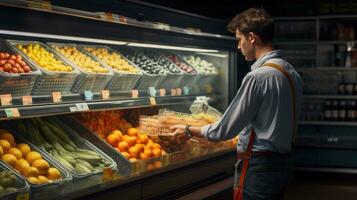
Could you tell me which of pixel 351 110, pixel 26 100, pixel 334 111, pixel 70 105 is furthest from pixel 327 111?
pixel 26 100

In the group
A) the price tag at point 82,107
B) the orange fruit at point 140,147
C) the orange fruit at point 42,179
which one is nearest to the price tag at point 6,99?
the orange fruit at point 42,179

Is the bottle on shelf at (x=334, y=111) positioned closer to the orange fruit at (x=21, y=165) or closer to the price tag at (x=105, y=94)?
the price tag at (x=105, y=94)

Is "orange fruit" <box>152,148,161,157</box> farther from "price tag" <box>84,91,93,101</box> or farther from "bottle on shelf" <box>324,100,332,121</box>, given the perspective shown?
"bottle on shelf" <box>324,100,332,121</box>

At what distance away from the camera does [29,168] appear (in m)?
3.23

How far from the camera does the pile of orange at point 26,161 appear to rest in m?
3.21

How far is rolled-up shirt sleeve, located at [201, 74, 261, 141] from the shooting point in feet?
10.0

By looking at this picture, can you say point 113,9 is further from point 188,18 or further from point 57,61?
point 188,18

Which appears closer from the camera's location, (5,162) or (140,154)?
(5,162)

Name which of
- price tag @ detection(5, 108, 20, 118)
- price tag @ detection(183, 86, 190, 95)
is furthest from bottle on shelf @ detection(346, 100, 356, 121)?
price tag @ detection(5, 108, 20, 118)

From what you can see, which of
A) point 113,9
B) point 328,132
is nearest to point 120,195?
point 113,9

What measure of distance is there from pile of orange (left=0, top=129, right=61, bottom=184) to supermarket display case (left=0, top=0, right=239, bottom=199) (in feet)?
0.04

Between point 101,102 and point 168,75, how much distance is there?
1.01 meters

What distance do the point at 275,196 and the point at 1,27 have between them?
1.77 meters

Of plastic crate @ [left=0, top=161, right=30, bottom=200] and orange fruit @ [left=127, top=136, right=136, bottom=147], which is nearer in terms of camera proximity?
plastic crate @ [left=0, top=161, right=30, bottom=200]
